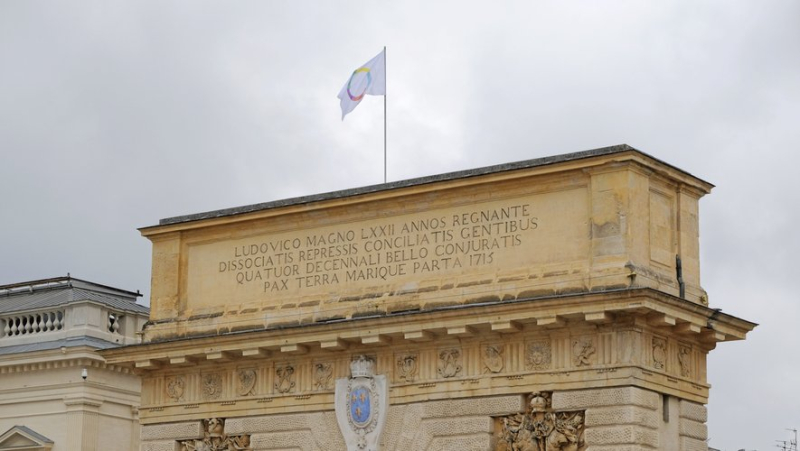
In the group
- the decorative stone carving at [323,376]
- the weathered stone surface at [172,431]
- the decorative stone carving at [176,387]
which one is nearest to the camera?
the decorative stone carving at [323,376]

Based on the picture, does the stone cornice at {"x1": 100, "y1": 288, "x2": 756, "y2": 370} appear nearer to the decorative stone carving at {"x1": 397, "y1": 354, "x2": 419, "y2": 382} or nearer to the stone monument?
the stone monument

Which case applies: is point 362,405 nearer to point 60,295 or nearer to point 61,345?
point 61,345

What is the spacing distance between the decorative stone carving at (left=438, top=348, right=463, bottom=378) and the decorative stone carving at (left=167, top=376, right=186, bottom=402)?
545cm

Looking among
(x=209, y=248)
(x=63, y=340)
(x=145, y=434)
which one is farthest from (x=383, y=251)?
(x=63, y=340)

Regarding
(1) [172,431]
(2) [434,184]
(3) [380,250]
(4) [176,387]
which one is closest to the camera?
(2) [434,184]

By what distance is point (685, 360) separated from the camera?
2742 cm

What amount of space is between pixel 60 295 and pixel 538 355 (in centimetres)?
1712

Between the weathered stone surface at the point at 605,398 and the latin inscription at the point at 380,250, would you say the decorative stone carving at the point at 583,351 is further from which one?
the latin inscription at the point at 380,250

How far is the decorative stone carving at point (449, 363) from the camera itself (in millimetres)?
27688

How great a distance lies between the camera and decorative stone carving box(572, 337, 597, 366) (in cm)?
2633

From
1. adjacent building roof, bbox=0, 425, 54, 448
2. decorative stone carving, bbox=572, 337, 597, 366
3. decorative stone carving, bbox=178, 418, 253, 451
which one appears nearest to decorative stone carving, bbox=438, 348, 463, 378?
decorative stone carving, bbox=572, 337, 597, 366

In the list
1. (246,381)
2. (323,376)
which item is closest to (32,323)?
(246,381)

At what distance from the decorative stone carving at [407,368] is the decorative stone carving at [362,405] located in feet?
1.06

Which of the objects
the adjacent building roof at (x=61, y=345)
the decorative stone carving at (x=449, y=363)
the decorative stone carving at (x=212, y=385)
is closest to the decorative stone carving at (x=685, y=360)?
the decorative stone carving at (x=449, y=363)
